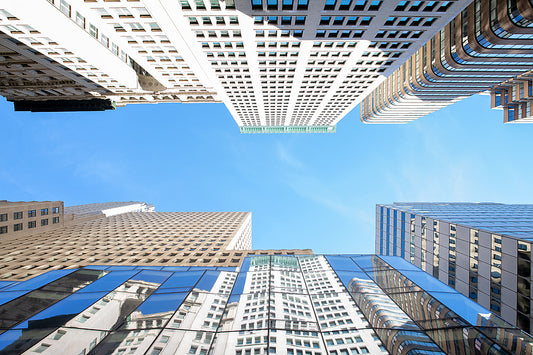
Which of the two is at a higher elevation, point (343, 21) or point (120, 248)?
point (343, 21)

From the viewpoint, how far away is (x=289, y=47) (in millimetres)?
A: 40312

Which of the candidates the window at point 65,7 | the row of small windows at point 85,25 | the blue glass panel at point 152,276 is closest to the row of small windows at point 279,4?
the row of small windows at point 85,25

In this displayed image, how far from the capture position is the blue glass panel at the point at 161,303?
43.7 feet

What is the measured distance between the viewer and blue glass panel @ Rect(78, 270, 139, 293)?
50.3 feet

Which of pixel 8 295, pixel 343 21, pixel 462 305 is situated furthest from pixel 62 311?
pixel 343 21

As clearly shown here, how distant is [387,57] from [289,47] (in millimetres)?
18283

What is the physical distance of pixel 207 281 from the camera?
1725 cm

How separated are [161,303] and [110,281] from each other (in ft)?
17.0

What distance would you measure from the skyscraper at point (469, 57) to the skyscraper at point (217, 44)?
32.6 ft

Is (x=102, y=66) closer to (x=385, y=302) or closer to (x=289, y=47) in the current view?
(x=289, y=47)

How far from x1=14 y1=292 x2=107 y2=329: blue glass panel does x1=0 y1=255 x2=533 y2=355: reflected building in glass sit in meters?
0.05

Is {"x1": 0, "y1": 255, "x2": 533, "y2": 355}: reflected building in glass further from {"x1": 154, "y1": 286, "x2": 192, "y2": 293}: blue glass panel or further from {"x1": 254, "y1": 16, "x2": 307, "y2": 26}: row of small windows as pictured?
{"x1": 254, "y1": 16, "x2": 307, "y2": 26}: row of small windows

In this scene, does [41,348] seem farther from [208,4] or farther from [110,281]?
[208,4]

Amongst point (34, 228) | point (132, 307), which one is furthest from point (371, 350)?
point (34, 228)
